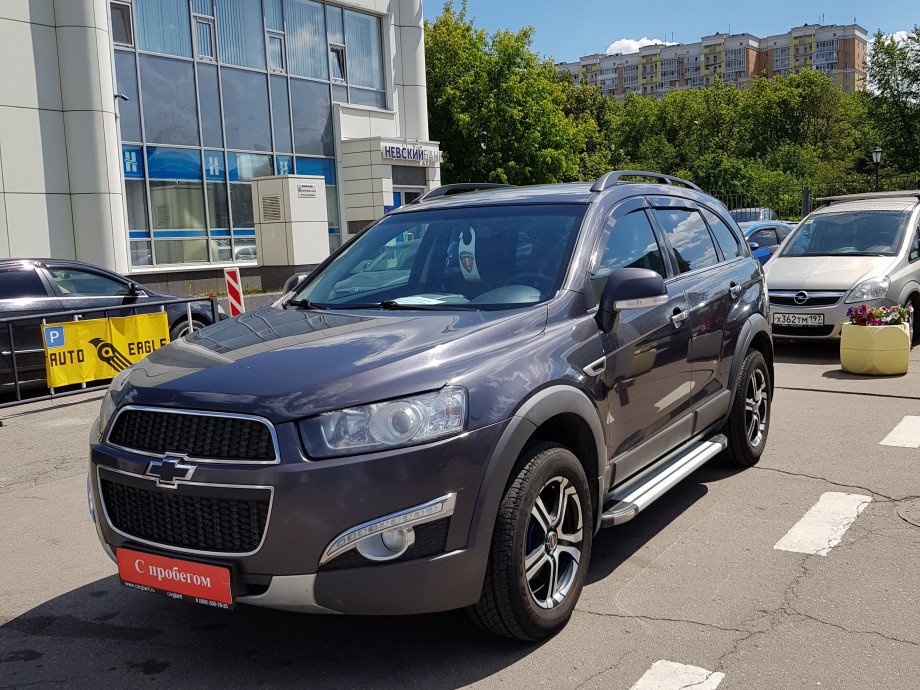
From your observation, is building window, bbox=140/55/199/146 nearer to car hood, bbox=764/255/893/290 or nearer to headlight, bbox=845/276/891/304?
car hood, bbox=764/255/893/290

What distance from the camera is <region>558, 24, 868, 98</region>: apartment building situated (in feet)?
496

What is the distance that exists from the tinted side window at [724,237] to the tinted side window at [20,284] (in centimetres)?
775

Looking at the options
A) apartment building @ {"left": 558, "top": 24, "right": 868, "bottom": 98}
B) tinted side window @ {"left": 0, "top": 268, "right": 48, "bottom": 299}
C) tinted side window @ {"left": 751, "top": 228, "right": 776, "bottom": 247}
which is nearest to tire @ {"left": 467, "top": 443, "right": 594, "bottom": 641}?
tinted side window @ {"left": 0, "top": 268, "right": 48, "bottom": 299}

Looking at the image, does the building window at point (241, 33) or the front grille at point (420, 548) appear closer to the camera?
the front grille at point (420, 548)

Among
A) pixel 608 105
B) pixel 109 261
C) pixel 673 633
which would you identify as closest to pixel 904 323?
pixel 673 633

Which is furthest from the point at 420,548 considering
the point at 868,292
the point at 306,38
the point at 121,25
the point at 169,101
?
the point at 306,38

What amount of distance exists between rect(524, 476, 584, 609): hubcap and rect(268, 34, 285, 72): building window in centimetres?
2174

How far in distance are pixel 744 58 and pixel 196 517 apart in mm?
162386

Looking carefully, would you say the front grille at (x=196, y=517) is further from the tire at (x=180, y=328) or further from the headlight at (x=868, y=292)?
the headlight at (x=868, y=292)

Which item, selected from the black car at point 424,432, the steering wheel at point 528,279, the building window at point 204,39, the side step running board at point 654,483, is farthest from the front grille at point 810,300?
the building window at point 204,39

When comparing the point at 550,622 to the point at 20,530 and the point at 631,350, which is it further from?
the point at 20,530

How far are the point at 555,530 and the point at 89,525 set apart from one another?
3.17 meters

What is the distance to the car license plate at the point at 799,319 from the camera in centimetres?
1060

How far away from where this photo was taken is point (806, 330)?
35.1 feet
